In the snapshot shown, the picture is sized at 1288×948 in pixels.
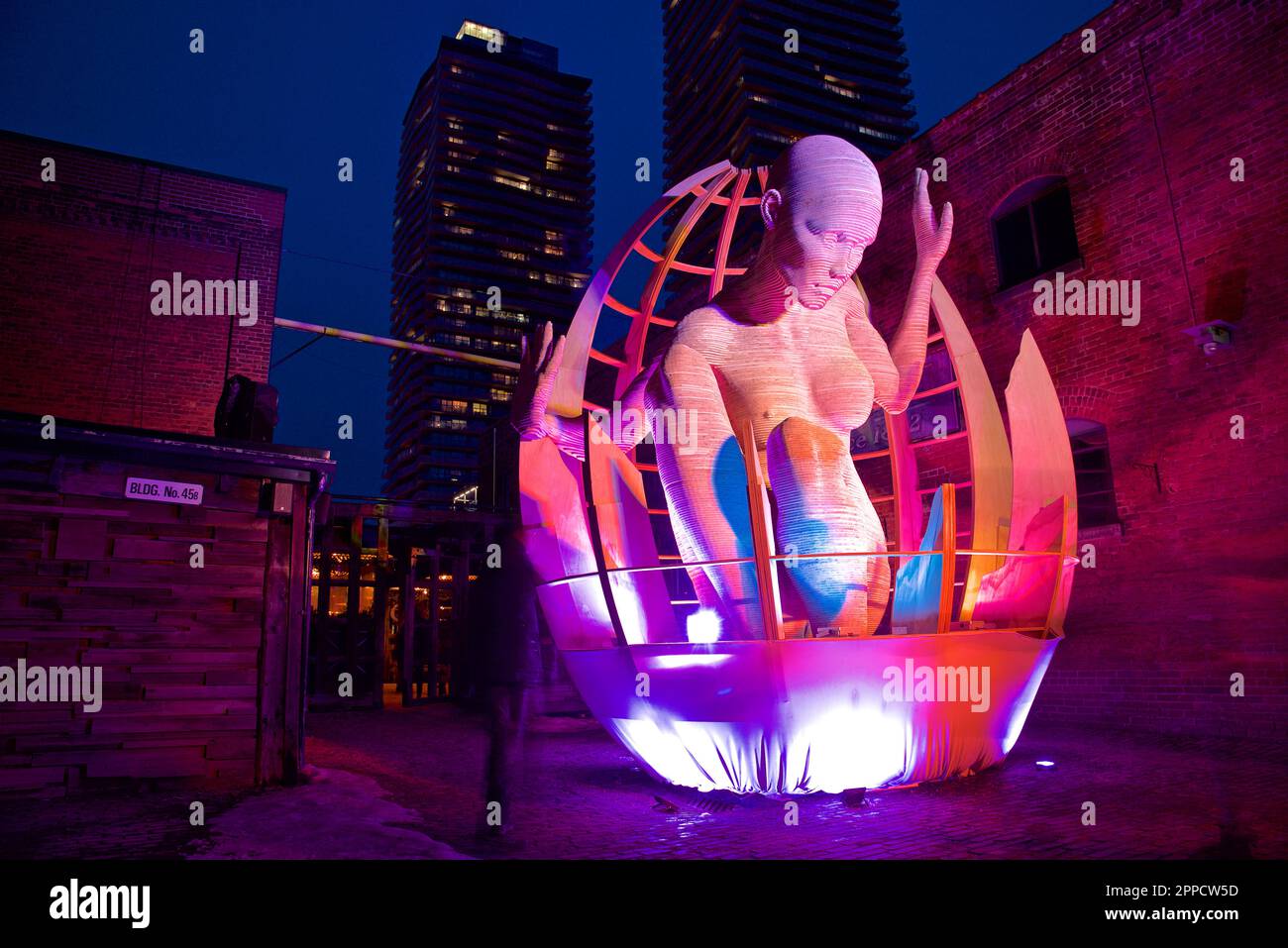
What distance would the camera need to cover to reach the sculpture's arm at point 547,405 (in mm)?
5043

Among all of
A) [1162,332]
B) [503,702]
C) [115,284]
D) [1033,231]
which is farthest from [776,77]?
[503,702]

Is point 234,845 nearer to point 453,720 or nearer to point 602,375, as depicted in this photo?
point 453,720

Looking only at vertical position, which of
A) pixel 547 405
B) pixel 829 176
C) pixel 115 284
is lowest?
pixel 547 405

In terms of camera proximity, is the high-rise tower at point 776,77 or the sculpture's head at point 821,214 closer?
the sculpture's head at point 821,214

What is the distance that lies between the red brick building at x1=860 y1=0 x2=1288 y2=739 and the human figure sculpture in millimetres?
3561

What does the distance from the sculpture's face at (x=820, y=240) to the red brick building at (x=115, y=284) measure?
10.9 meters

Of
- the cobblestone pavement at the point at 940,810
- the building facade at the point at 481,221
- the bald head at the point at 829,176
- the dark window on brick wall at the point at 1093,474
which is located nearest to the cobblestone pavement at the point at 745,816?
the cobblestone pavement at the point at 940,810

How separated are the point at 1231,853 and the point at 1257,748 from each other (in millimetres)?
3600

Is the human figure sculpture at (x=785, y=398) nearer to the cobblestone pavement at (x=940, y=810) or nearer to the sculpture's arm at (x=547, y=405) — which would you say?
the sculpture's arm at (x=547, y=405)

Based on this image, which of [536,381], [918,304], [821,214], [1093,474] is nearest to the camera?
[821,214]

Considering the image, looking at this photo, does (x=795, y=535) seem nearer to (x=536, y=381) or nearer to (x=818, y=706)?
(x=818, y=706)

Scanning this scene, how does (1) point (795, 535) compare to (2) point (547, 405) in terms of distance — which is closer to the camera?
(1) point (795, 535)

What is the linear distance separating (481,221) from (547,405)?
3844 centimetres

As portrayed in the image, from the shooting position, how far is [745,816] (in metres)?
4.52
